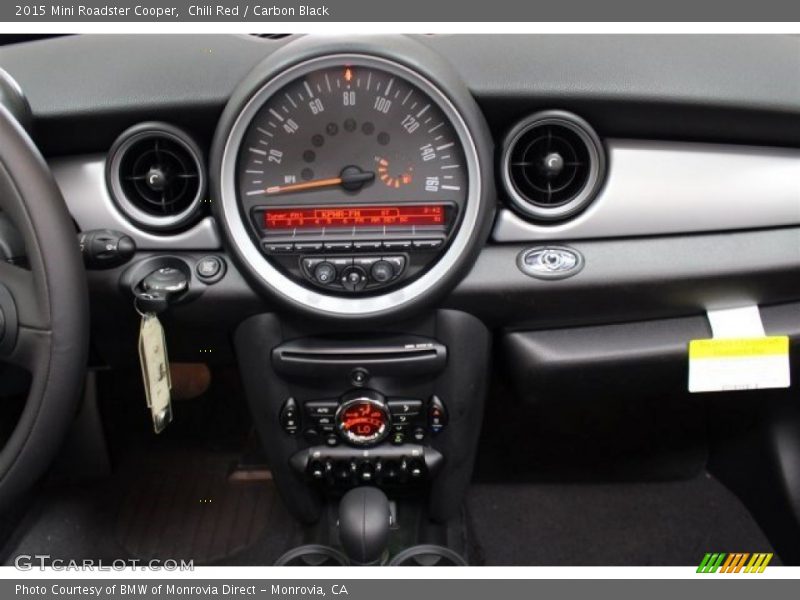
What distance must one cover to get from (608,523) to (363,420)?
89 centimetres

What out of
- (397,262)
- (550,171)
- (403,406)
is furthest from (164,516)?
(550,171)

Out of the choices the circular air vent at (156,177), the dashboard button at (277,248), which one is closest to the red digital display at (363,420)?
the dashboard button at (277,248)

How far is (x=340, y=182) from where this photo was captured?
137 cm

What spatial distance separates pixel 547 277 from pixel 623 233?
18cm

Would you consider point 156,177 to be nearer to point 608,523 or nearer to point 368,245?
point 368,245

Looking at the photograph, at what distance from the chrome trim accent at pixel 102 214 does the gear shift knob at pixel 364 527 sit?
1.92 feet

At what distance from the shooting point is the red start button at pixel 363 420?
152cm

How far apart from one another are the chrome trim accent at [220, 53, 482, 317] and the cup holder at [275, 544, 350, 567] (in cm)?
56

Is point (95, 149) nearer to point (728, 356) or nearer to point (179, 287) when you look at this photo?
point (179, 287)

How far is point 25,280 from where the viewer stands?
118cm

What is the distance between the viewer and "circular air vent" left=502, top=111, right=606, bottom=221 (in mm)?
1386

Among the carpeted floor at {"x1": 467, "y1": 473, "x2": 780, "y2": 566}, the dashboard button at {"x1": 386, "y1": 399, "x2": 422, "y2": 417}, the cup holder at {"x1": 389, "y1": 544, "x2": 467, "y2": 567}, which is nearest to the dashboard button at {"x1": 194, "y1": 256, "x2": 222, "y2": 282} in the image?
the dashboard button at {"x1": 386, "y1": 399, "x2": 422, "y2": 417}

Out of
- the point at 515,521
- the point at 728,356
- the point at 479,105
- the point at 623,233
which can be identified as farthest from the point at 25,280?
the point at 515,521

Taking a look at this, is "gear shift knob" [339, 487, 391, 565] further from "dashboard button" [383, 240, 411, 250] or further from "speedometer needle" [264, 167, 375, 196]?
"speedometer needle" [264, 167, 375, 196]
